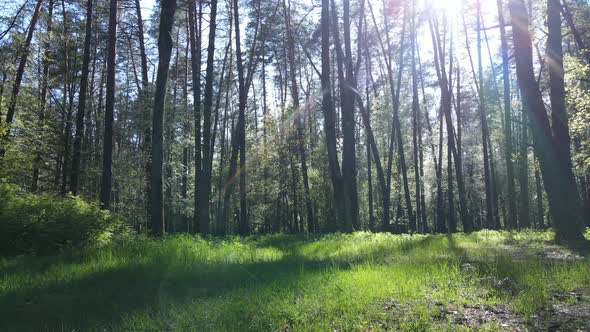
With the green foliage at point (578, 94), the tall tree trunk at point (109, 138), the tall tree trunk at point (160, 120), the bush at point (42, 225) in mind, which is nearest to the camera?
the bush at point (42, 225)

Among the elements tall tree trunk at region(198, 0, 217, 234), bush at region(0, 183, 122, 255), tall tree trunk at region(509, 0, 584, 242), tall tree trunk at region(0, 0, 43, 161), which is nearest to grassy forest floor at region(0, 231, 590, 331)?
bush at region(0, 183, 122, 255)

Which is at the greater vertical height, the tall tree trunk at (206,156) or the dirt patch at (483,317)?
the tall tree trunk at (206,156)

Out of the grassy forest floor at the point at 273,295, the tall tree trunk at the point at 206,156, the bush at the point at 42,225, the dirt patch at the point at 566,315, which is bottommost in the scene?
the dirt patch at the point at 566,315

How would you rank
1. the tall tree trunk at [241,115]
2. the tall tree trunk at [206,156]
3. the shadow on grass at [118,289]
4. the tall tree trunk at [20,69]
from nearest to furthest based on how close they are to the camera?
the shadow on grass at [118,289] < the tall tree trunk at [20,69] < the tall tree trunk at [206,156] < the tall tree trunk at [241,115]

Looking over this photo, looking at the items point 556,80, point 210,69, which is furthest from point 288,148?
point 556,80

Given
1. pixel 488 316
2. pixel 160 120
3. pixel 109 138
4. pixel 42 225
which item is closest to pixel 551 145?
pixel 488 316

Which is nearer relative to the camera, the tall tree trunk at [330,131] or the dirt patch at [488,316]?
the dirt patch at [488,316]

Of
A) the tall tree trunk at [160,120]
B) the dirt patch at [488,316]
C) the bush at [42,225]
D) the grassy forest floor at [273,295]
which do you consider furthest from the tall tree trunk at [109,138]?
the dirt patch at [488,316]

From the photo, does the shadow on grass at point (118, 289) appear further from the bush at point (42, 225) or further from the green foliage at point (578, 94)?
the green foliage at point (578, 94)

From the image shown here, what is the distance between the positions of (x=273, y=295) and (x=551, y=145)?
356 inches

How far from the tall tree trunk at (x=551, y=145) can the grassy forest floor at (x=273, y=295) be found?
4.47 m

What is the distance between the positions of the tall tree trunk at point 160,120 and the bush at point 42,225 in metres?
2.30

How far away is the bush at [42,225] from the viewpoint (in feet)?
26.2

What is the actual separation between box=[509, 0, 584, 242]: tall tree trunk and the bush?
10.8m
